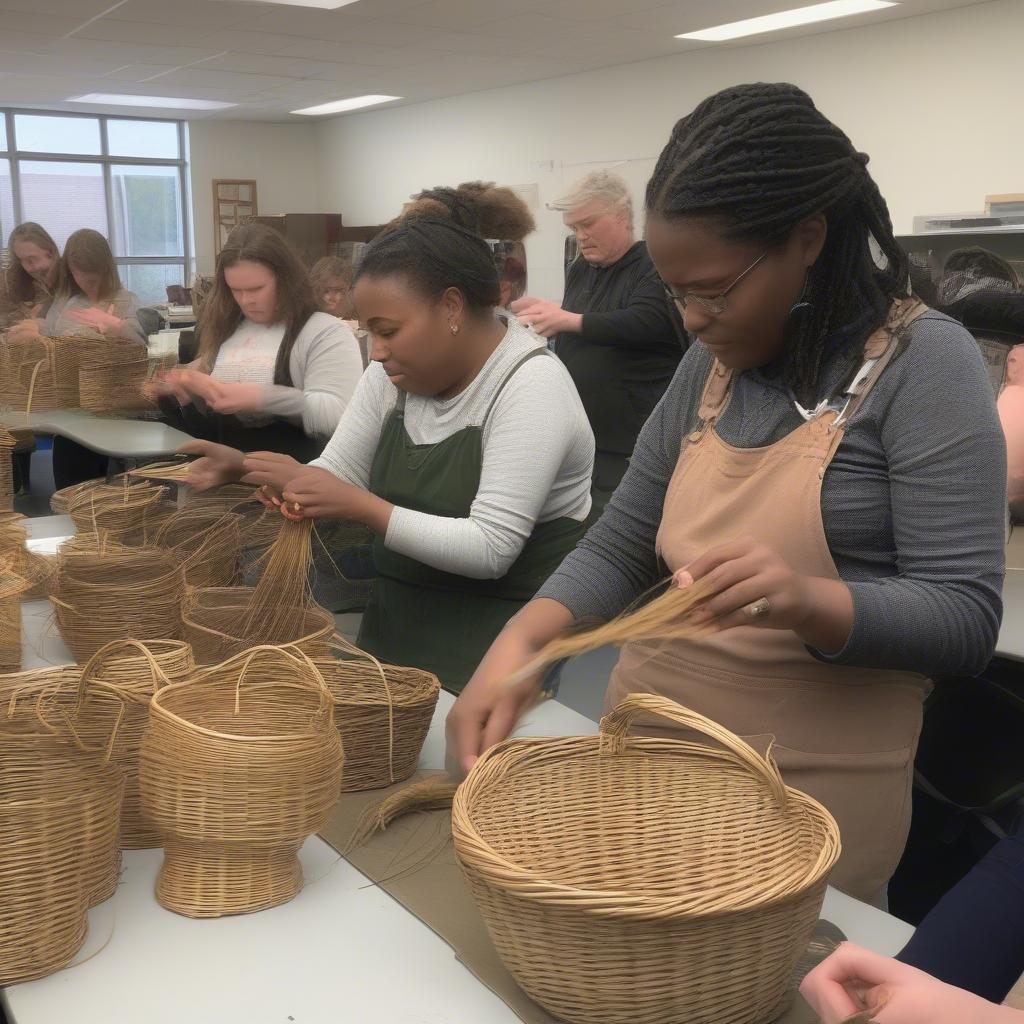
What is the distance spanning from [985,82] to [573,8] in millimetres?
2819

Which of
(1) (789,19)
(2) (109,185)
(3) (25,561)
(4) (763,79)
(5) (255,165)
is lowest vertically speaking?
(3) (25,561)

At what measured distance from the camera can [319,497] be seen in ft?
6.26

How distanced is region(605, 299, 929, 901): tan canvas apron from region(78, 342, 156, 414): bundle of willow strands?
156 inches

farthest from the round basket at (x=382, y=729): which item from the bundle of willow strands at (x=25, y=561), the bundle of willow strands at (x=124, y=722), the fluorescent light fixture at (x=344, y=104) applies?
the fluorescent light fixture at (x=344, y=104)

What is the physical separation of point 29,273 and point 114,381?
4.40 ft

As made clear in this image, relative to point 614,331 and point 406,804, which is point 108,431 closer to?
point 614,331

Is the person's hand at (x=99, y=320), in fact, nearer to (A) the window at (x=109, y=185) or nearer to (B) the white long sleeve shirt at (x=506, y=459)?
(B) the white long sleeve shirt at (x=506, y=459)

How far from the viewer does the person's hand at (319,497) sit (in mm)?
1905

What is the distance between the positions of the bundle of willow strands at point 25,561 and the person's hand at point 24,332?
3.00m

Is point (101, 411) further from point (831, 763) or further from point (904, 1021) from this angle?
point (904, 1021)

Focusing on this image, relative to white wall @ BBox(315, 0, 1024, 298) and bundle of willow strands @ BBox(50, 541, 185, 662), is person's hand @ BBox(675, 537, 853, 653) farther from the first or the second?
white wall @ BBox(315, 0, 1024, 298)

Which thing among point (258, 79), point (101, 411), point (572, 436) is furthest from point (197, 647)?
point (258, 79)

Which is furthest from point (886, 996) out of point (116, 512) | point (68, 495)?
point (68, 495)

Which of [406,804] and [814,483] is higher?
[814,483]
